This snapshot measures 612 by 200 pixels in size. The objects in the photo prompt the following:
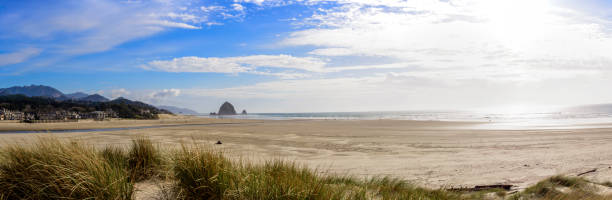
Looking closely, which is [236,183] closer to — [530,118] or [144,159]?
[144,159]

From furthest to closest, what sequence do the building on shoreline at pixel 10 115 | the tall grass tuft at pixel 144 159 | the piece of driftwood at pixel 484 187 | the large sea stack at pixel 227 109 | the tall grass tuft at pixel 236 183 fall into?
the large sea stack at pixel 227 109 < the building on shoreline at pixel 10 115 < the piece of driftwood at pixel 484 187 < the tall grass tuft at pixel 144 159 < the tall grass tuft at pixel 236 183

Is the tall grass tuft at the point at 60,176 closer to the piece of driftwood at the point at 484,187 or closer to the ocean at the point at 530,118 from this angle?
the piece of driftwood at the point at 484,187

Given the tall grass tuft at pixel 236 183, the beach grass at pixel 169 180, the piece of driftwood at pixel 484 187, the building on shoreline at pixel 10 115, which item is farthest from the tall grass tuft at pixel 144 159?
the building on shoreline at pixel 10 115

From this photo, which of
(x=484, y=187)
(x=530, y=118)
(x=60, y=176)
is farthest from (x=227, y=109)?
(x=60, y=176)

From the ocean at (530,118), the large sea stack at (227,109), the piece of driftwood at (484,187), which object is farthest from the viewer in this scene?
the large sea stack at (227,109)

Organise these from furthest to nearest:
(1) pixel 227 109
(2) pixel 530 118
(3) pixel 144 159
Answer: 1. (1) pixel 227 109
2. (2) pixel 530 118
3. (3) pixel 144 159

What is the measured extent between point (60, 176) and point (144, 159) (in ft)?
6.38

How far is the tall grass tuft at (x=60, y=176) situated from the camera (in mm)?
3848

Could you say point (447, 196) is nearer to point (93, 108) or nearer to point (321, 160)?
point (321, 160)

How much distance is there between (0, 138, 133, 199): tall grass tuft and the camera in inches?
151

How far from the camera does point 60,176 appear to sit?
13.5 ft

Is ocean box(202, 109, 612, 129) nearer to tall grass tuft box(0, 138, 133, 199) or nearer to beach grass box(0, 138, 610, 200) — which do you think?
beach grass box(0, 138, 610, 200)

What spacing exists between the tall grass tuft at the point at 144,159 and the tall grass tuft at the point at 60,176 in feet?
3.96

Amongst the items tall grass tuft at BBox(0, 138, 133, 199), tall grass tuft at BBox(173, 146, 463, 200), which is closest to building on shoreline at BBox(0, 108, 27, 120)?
tall grass tuft at BBox(0, 138, 133, 199)
